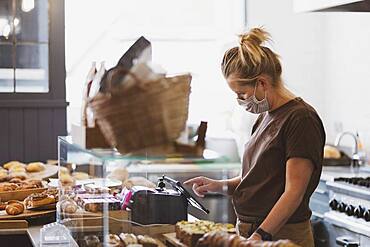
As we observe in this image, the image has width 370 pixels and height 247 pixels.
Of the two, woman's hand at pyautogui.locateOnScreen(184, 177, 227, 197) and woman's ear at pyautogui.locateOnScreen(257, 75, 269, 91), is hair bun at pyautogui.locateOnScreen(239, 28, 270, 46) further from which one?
woman's hand at pyautogui.locateOnScreen(184, 177, 227, 197)

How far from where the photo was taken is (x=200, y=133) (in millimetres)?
1810

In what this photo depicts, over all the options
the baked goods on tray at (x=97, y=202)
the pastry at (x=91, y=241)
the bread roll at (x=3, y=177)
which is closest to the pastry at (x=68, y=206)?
the baked goods on tray at (x=97, y=202)

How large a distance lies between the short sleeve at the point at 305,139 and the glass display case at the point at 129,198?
0.39m

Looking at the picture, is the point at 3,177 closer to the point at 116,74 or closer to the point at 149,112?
the point at 116,74

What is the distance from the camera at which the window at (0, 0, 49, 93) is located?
5.36 meters

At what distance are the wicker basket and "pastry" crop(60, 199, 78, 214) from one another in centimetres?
82

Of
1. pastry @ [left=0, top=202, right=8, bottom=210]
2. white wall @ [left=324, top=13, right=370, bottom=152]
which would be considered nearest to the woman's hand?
pastry @ [left=0, top=202, right=8, bottom=210]

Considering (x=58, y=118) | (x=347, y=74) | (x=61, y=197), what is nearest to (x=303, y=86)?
(x=347, y=74)

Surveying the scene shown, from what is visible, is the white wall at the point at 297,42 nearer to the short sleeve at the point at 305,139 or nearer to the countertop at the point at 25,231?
the countertop at the point at 25,231

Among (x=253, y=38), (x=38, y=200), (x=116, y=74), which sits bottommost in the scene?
(x=38, y=200)

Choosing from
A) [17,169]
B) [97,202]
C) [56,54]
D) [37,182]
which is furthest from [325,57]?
[97,202]

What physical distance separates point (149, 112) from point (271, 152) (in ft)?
3.24

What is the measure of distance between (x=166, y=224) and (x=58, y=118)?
3530mm

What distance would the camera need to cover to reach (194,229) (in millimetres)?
1893
